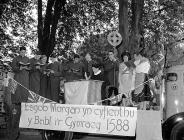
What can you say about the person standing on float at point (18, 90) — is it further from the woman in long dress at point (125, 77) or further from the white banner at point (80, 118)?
the woman in long dress at point (125, 77)

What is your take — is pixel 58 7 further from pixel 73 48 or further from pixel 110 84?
pixel 110 84

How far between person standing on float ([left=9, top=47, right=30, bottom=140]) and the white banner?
0.57 m

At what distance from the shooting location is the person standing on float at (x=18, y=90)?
29.7ft

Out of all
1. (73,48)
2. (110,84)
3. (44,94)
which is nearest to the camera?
(110,84)

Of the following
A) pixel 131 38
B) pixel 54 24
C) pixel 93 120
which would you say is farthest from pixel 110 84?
pixel 54 24

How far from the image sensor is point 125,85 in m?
8.80

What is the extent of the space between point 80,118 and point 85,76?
77.5 inches

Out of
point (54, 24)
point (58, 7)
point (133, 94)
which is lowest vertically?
point (133, 94)

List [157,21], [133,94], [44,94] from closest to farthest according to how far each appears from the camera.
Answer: [133,94]
[44,94]
[157,21]

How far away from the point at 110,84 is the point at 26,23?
1575 cm

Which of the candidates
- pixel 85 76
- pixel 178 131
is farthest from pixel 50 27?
pixel 178 131

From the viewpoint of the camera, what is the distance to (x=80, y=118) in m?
8.01

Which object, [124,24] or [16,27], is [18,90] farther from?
[16,27]

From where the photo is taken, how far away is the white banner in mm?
7598
